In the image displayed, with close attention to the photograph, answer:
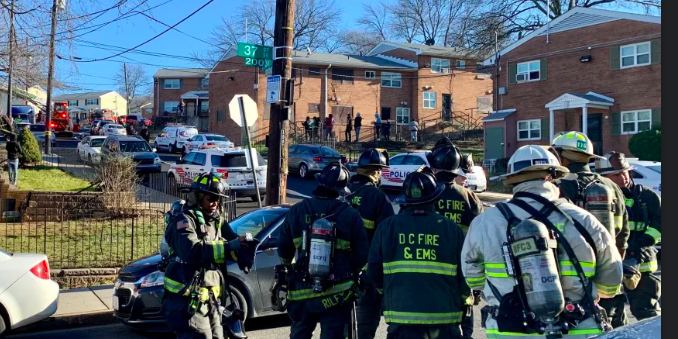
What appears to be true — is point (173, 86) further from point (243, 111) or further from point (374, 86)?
point (243, 111)

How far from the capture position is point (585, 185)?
5.41m

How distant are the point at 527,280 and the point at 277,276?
8.14 ft

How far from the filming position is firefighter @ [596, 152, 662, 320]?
589 cm

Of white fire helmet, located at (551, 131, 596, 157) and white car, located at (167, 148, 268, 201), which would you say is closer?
white fire helmet, located at (551, 131, 596, 157)

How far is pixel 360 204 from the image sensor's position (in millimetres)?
6168

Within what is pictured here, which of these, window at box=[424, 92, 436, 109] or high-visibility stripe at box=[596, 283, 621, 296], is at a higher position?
window at box=[424, 92, 436, 109]

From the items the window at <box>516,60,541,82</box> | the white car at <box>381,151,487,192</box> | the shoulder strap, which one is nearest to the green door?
the window at <box>516,60,541,82</box>

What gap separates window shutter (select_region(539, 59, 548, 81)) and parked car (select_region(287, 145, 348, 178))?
1253 centimetres

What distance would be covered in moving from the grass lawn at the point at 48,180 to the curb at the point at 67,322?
28.9ft

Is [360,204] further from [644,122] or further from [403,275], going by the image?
[644,122]

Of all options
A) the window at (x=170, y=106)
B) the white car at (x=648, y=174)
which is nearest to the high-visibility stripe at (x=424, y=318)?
the white car at (x=648, y=174)

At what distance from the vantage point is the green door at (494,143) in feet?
109

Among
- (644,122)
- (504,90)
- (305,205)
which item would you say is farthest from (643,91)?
(305,205)

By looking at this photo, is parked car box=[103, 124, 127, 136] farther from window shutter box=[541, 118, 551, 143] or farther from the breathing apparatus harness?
the breathing apparatus harness
